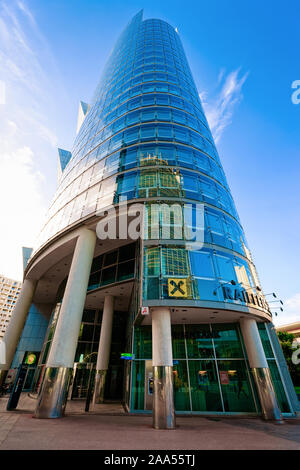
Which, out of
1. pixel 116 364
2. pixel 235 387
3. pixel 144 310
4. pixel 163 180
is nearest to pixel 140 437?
pixel 144 310

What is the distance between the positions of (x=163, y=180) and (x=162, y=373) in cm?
1153

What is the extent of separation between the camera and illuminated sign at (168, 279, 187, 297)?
34.7 feet

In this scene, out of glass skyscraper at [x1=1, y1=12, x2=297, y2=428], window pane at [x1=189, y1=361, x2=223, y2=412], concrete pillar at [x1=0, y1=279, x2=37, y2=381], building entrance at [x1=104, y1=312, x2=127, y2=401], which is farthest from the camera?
building entrance at [x1=104, y1=312, x2=127, y2=401]

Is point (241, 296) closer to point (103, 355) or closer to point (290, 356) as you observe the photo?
point (103, 355)

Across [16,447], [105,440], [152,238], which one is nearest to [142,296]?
[152,238]

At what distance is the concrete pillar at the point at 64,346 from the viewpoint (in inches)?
391

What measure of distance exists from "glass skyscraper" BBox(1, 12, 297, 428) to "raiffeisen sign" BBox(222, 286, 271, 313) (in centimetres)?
9

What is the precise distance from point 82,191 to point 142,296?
41.5 ft

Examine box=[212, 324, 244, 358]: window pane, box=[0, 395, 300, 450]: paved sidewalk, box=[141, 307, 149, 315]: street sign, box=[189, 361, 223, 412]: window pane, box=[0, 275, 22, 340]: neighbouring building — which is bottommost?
box=[0, 395, 300, 450]: paved sidewalk

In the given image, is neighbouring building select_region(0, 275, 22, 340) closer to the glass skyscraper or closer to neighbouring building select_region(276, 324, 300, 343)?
the glass skyscraper

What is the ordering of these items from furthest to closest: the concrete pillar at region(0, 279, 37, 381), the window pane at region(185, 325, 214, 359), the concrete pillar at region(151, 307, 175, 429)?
the concrete pillar at region(0, 279, 37, 381) → the window pane at region(185, 325, 214, 359) → the concrete pillar at region(151, 307, 175, 429)

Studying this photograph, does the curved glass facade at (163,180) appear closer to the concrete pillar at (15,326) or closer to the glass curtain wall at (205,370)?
the glass curtain wall at (205,370)

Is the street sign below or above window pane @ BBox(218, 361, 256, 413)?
above

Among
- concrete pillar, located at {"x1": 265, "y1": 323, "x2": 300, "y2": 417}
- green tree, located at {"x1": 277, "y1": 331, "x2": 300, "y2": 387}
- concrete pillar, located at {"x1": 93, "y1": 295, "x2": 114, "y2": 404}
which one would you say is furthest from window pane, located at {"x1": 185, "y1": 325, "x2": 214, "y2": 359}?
green tree, located at {"x1": 277, "y1": 331, "x2": 300, "y2": 387}
